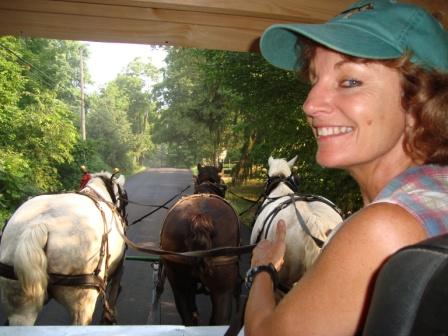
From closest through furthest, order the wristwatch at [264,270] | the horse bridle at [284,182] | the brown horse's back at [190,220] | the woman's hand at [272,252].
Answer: the wristwatch at [264,270] < the woman's hand at [272,252] < the brown horse's back at [190,220] < the horse bridle at [284,182]

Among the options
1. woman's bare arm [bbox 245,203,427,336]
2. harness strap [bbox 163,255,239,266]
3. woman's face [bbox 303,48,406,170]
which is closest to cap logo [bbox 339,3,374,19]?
woman's face [bbox 303,48,406,170]

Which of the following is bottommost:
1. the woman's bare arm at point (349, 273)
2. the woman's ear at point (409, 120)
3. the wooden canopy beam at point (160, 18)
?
the woman's bare arm at point (349, 273)

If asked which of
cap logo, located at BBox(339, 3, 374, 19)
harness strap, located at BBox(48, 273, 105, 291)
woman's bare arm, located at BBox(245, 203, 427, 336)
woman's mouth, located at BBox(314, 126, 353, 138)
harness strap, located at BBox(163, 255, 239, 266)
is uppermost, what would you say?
cap logo, located at BBox(339, 3, 374, 19)

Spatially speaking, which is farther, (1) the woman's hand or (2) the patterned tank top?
(1) the woman's hand

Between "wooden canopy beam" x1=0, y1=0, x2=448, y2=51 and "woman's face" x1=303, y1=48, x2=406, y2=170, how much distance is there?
2.69 feet

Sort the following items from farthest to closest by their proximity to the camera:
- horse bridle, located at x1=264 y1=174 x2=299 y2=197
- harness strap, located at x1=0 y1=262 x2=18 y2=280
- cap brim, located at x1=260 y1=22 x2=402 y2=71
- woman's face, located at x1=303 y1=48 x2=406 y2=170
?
horse bridle, located at x1=264 y1=174 x2=299 y2=197
harness strap, located at x1=0 y1=262 x2=18 y2=280
woman's face, located at x1=303 y1=48 x2=406 y2=170
cap brim, located at x1=260 y1=22 x2=402 y2=71

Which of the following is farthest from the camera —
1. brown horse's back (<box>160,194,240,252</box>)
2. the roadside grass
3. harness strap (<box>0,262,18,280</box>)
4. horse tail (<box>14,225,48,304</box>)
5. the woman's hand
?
the roadside grass

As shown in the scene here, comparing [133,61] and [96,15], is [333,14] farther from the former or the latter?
[133,61]

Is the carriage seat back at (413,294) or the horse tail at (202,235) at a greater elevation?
the carriage seat back at (413,294)

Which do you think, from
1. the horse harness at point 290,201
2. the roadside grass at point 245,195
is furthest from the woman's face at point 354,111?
the roadside grass at point 245,195

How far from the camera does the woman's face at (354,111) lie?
1.07m

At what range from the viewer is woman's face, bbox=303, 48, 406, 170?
1.07 metres

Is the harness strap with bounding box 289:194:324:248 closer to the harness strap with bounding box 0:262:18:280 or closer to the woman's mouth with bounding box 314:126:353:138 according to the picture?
the woman's mouth with bounding box 314:126:353:138

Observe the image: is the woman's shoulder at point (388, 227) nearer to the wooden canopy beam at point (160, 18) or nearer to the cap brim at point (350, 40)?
the cap brim at point (350, 40)
